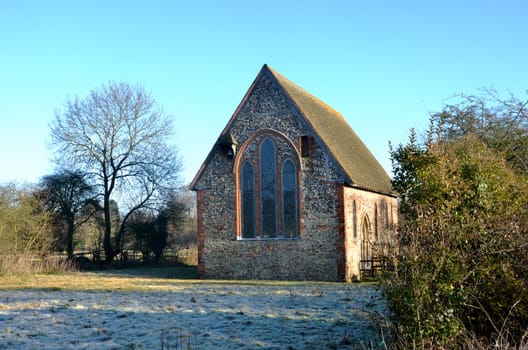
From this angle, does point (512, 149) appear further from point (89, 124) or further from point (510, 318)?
point (89, 124)

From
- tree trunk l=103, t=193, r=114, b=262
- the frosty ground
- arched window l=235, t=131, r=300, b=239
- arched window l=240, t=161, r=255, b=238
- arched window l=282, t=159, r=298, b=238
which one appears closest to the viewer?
the frosty ground

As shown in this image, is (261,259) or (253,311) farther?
(261,259)

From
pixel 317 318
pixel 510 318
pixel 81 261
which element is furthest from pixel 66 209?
pixel 510 318

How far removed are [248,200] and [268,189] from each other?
1.07m

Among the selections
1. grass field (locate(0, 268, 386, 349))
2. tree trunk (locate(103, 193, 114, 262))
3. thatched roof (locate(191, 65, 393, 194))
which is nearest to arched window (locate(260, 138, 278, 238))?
thatched roof (locate(191, 65, 393, 194))

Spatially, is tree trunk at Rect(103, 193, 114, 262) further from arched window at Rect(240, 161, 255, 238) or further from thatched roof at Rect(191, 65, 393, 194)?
arched window at Rect(240, 161, 255, 238)

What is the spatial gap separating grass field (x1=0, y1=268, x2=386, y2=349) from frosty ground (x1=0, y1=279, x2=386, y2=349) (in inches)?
0.7

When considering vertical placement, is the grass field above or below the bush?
below

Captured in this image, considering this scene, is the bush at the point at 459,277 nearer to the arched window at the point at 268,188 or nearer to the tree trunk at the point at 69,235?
the arched window at the point at 268,188

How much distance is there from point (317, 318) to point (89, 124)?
29.6 metres

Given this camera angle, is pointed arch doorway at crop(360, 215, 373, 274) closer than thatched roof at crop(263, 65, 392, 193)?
No

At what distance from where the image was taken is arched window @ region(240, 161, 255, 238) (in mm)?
25702

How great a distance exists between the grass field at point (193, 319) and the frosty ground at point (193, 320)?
0.02 m

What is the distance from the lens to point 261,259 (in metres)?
25.3
